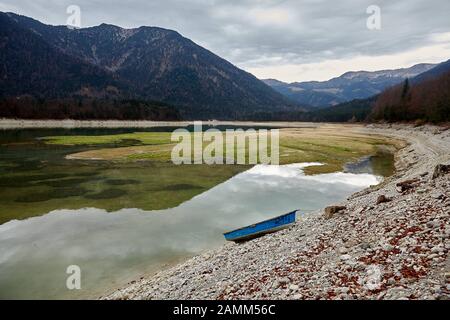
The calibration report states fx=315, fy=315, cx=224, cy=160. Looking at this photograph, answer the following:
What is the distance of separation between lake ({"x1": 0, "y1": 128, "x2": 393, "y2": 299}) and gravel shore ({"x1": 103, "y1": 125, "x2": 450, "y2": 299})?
130 inches

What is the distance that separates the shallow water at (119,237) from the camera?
58.9 feet

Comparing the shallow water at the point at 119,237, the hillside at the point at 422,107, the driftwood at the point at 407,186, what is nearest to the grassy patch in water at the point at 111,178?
the shallow water at the point at 119,237

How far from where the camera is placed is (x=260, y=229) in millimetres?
21375

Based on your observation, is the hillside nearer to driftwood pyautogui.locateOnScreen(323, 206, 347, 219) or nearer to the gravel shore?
the gravel shore

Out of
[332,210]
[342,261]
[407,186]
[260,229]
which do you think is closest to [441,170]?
[407,186]

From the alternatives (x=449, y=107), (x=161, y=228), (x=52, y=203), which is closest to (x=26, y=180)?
(x=52, y=203)

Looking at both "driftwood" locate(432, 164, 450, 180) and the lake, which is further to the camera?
"driftwood" locate(432, 164, 450, 180)

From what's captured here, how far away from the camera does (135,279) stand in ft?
58.8

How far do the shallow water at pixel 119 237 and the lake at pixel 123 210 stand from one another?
2.7 inches

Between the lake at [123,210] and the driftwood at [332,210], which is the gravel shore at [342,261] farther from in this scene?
the lake at [123,210]

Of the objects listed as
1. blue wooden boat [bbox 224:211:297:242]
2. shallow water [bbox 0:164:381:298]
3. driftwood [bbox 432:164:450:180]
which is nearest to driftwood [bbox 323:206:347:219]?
blue wooden boat [bbox 224:211:297:242]

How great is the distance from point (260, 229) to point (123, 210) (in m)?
15.9

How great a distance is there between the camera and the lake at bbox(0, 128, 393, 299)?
63.0 feet
